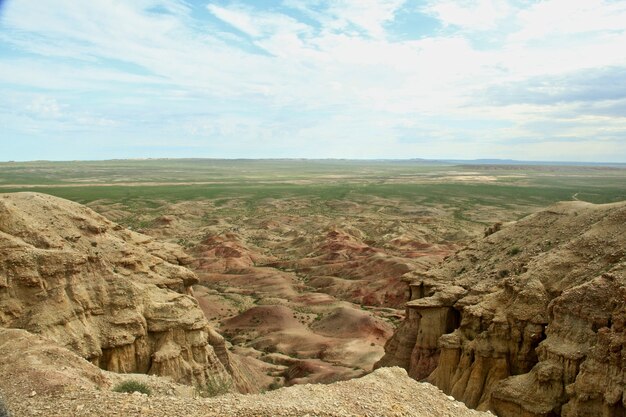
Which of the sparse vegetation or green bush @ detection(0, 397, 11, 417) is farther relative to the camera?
the sparse vegetation

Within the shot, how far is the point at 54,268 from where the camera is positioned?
22.6m

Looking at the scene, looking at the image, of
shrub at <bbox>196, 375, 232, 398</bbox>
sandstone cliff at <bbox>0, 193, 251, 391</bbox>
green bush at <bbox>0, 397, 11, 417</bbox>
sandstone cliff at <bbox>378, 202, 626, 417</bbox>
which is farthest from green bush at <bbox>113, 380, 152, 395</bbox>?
sandstone cliff at <bbox>378, 202, 626, 417</bbox>

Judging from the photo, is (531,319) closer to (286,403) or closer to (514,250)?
(514,250)

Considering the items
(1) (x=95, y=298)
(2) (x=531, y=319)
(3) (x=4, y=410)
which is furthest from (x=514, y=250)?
(3) (x=4, y=410)

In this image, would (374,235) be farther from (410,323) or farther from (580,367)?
(580,367)

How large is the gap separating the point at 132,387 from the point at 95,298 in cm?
689

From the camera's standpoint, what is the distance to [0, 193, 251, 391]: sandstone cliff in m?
21.8

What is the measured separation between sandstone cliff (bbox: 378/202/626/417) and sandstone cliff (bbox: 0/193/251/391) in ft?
34.2

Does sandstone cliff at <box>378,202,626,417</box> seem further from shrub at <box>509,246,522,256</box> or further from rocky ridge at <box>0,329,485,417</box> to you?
rocky ridge at <box>0,329,485,417</box>

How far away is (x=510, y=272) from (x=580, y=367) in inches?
317

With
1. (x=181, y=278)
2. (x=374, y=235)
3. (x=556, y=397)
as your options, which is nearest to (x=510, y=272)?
(x=556, y=397)

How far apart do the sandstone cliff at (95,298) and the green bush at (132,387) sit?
14.0ft

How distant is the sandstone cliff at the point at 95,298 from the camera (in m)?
21.8

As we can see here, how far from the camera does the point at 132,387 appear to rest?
→ 58.5 feet
